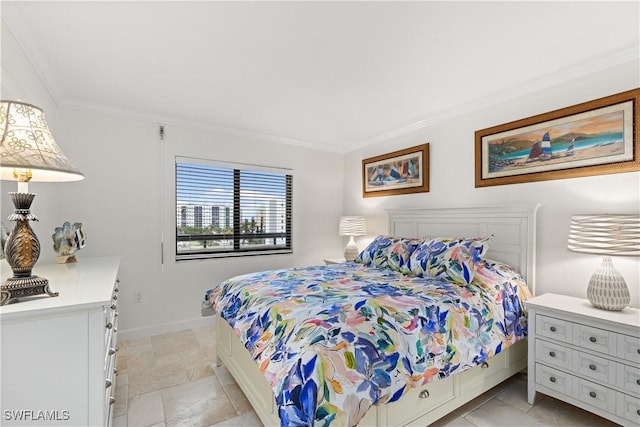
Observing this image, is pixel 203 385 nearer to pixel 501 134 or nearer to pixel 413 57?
pixel 413 57

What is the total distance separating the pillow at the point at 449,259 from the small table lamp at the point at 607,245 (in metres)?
0.59

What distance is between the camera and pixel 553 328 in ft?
6.29

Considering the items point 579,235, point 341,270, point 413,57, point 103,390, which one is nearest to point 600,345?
point 579,235

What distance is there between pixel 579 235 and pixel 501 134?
1.14m

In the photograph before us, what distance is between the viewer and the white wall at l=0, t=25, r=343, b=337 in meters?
2.80

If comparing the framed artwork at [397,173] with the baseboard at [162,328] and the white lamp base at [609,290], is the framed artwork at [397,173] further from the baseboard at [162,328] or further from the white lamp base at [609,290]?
the baseboard at [162,328]

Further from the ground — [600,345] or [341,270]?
[341,270]

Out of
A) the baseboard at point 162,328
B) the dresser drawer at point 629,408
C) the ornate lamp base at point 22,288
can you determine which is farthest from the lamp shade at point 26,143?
the dresser drawer at point 629,408

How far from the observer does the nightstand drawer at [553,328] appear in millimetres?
1860

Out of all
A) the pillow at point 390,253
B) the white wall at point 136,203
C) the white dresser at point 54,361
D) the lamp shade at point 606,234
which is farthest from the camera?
the white wall at point 136,203

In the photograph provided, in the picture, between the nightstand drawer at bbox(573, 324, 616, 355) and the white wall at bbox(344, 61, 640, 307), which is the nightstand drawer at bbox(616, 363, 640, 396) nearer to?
the nightstand drawer at bbox(573, 324, 616, 355)

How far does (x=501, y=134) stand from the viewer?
2.68 metres

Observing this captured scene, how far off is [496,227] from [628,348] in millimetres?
1193

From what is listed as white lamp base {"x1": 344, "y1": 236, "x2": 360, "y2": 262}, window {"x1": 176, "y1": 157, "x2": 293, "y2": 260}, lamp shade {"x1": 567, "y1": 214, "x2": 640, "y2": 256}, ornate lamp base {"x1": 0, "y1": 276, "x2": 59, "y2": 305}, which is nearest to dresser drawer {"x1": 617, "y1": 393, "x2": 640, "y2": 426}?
lamp shade {"x1": 567, "y1": 214, "x2": 640, "y2": 256}
